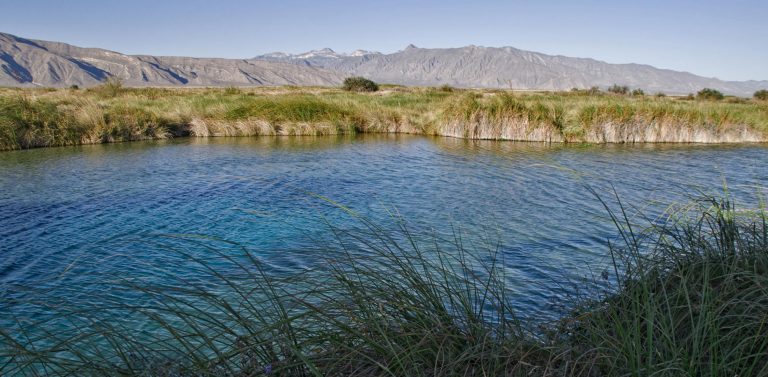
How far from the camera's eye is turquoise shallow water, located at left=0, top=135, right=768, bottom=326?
523cm

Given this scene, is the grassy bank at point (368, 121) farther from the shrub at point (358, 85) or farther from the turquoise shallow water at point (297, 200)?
the shrub at point (358, 85)

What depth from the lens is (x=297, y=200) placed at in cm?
859

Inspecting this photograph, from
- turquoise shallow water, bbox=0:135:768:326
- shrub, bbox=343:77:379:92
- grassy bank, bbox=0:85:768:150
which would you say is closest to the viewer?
turquoise shallow water, bbox=0:135:768:326

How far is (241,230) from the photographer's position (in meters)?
6.88

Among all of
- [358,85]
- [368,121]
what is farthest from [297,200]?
[358,85]

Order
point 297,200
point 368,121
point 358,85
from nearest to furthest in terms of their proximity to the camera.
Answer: point 297,200 < point 368,121 < point 358,85

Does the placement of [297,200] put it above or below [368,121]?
below

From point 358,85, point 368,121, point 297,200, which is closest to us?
point 297,200

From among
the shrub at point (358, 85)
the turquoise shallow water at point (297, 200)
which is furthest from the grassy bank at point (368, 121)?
the shrub at point (358, 85)

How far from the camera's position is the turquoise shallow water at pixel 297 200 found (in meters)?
5.23

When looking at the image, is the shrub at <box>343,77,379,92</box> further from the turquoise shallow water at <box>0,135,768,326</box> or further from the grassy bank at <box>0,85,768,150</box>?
the turquoise shallow water at <box>0,135,768,326</box>

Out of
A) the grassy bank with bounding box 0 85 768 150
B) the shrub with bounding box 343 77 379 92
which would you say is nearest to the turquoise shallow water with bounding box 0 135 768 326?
the grassy bank with bounding box 0 85 768 150

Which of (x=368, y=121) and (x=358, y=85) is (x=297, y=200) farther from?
(x=358, y=85)

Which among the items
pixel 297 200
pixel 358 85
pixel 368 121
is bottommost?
pixel 297 200
